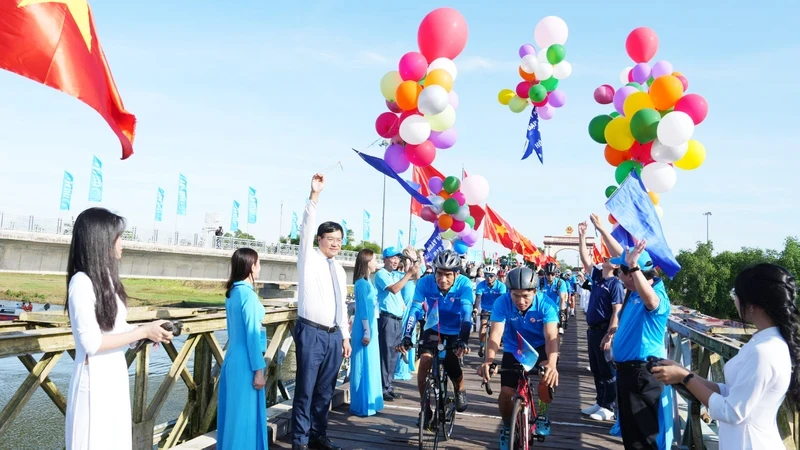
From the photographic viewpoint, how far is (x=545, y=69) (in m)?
9.41

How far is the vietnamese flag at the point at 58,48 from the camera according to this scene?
3.54m

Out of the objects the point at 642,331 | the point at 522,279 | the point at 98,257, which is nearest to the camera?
the point at 98,257

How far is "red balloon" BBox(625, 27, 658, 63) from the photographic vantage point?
820 centimetres

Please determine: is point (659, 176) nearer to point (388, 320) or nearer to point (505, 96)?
point (388, 320)

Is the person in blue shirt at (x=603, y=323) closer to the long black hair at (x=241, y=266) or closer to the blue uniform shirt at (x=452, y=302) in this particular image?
the blue uniform shirt at (x=452, y=302)

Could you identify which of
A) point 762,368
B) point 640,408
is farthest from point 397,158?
point 762,368

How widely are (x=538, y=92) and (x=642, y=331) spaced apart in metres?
5.74

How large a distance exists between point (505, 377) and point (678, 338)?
390 centimetres

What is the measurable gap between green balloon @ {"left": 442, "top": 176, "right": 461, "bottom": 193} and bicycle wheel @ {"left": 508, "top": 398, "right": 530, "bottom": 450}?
17.2 ft

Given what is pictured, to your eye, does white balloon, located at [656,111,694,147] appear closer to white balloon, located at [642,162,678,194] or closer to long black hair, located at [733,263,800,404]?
white balloon, located at [642,162,678,194]

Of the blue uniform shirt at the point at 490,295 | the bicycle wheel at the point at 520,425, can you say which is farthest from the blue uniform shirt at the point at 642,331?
the blue uniform shirt at the point at 490,295

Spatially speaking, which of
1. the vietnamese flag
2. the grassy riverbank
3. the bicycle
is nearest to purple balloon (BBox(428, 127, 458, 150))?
the bicycle

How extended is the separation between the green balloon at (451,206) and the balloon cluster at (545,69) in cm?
182

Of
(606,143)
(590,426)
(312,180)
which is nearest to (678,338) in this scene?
(590,426)
